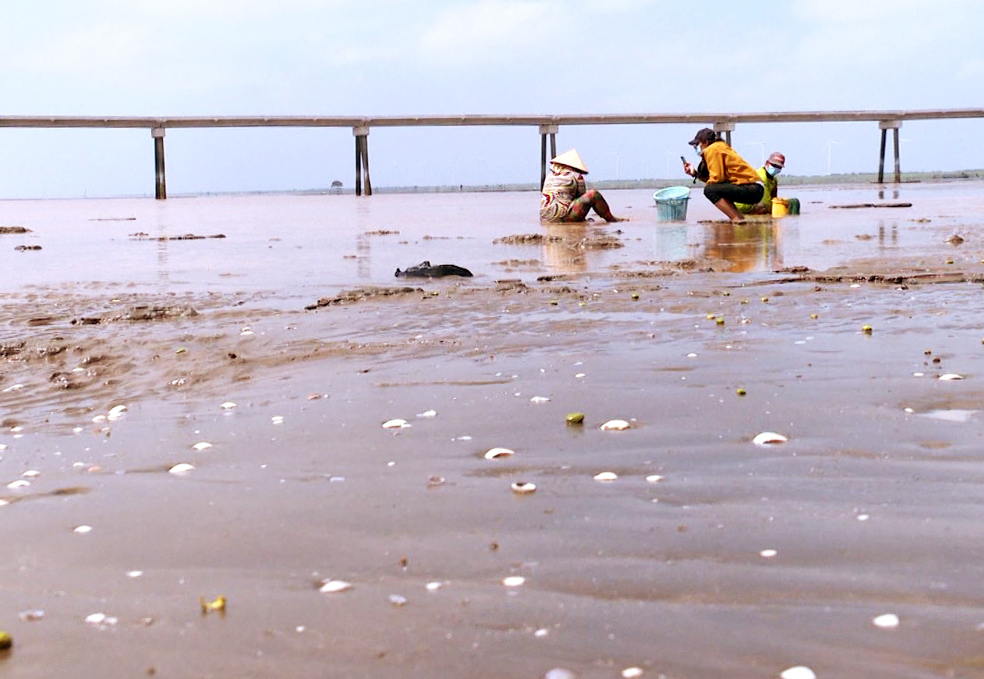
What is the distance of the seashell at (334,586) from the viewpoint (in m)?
2.45

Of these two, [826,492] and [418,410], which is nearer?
[826,492]

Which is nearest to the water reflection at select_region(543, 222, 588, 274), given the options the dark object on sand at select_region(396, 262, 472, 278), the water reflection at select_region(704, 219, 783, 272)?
the dark object on sand at select_region(396, 262, 472, 278)

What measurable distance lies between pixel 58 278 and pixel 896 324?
745cm

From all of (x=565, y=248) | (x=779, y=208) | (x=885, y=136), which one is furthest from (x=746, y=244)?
(x=885, y=136)

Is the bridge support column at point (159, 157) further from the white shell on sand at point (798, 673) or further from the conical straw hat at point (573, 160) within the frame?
the white shell on sand at point (798, 673)

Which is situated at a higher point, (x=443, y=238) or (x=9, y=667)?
(x=443, y=238)

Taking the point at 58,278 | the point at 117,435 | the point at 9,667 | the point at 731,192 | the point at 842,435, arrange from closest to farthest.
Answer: the point at 9,667 → the point at 842,435 → the point at 117,435 → the point at 58,278 → the point at 731,192

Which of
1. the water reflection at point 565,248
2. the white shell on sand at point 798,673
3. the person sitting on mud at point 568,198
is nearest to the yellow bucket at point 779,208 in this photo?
the person sitting on mud at point 568,198

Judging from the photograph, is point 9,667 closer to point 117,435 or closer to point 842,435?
point 117,435

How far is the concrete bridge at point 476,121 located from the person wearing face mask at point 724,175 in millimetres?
20526

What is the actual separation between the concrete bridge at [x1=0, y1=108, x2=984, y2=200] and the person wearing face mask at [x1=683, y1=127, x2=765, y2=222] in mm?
20526

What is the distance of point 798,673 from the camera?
6.38 feet

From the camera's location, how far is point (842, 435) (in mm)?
3578

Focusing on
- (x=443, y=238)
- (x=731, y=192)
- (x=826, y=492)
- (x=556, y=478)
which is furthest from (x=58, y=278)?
(x=731, y=192)
